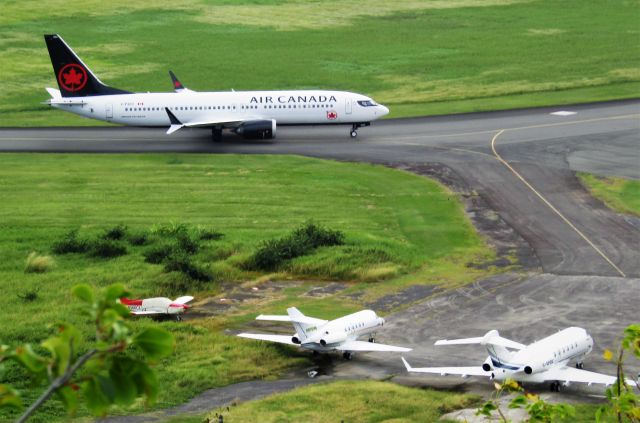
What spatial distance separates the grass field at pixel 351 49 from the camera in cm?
11275

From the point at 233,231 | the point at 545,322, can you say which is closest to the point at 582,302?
the point at 545,322

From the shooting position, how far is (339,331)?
51.2 metres

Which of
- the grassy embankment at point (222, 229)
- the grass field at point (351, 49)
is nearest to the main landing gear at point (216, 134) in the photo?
the grassy embankment at point (222, 229)

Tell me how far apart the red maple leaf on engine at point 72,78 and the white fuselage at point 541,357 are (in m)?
54.4

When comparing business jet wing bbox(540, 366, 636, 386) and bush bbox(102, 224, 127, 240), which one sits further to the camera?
bush bbox(102, 224, 127, 240)

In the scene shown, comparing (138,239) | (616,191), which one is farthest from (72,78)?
(616,191)

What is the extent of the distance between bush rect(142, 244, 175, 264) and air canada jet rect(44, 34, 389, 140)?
28.6 m

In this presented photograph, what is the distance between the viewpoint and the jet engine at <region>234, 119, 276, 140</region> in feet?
309

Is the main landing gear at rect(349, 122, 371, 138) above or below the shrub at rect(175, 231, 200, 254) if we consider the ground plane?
above

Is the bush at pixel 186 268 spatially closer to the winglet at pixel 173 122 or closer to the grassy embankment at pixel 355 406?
the grassy embankment at pixel 355 406

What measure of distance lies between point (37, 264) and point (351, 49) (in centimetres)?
7494

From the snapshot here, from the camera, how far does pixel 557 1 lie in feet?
521

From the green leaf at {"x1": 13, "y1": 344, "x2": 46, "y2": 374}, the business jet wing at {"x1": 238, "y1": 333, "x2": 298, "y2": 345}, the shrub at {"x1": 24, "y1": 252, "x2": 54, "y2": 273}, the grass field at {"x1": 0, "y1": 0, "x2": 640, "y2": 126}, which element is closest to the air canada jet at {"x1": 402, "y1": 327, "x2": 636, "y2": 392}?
the business jet wing at {"x1": 238, "y1": 333, "x2": 298, "y2": 345}

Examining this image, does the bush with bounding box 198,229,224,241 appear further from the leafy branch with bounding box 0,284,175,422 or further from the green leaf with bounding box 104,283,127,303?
the leafy branch with bounding box 0,284,175,422
